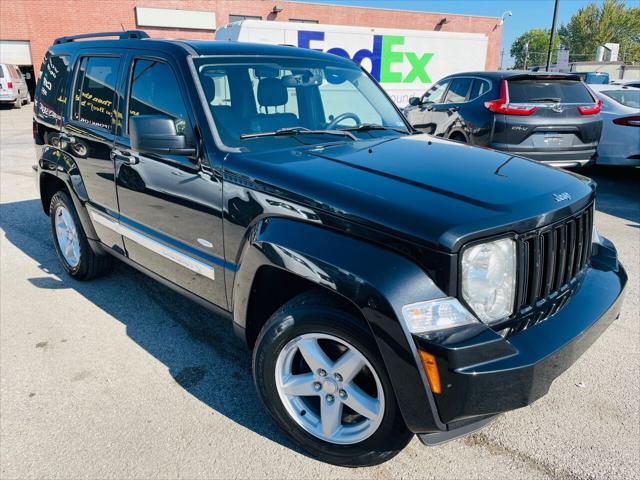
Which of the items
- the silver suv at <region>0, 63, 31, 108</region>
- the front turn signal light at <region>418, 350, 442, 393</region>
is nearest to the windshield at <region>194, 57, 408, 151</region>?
the front turn signal light at <region>418, 350, 442, 393</region>

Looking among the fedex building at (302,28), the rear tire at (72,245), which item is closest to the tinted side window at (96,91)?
the rear tire at (72,245)

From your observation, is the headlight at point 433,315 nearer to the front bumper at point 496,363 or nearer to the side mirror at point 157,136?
the front bumper at point 496,363

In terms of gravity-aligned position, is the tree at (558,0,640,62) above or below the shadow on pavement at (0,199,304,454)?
above

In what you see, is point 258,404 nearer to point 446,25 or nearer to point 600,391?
point 600,391

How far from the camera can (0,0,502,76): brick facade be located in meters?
28.6

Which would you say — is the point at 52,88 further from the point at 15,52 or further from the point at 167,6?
the point at 167,6

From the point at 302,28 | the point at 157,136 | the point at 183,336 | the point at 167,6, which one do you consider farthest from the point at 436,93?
the point at 167,6

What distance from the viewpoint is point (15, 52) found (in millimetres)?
28797

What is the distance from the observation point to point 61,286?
452 centimetres

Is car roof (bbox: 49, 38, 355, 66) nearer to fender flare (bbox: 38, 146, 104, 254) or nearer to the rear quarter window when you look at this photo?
fender flare (bbox: 38, 146, 104, 254)

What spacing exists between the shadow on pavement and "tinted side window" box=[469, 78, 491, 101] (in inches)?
228

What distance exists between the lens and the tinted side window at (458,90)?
824 centimetres

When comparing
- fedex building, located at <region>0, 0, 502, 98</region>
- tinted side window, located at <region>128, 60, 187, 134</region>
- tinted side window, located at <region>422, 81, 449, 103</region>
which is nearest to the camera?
tinted side window, located at <region>128, 60, 187, 134</region>

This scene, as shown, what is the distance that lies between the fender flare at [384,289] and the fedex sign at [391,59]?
527 inches
